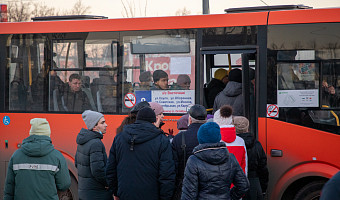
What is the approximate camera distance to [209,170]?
4887mm

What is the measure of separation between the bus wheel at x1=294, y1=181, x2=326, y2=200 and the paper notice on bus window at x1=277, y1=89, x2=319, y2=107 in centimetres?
109

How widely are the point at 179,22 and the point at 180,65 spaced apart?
0.67 metres

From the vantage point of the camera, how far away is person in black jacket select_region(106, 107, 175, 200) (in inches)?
211

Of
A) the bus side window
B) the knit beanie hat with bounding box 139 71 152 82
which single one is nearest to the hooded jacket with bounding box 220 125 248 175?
the knit beanie hat with bounding box 139 71 152 82

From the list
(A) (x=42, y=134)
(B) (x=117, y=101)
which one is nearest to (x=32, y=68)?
(B) (x=117, y=101)

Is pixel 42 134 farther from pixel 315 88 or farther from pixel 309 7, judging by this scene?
pixel 309 7

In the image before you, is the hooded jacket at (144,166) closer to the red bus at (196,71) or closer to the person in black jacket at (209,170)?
the person in black jacket at (209,170)

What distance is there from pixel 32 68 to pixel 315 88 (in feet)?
15.1

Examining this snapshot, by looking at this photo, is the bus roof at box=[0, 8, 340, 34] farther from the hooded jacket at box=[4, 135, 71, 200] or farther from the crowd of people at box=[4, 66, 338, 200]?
the hooded jacket at box=[4, 135, 71, 200]

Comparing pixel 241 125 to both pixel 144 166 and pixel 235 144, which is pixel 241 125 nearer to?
pixel 235 144

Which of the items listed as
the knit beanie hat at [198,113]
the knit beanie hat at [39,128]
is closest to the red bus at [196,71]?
the knit beanie hat at [198,113]

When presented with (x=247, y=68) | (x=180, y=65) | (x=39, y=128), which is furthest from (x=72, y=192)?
(x=247, y=68)

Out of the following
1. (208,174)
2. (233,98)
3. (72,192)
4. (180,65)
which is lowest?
(72,192)

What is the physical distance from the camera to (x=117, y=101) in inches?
336
